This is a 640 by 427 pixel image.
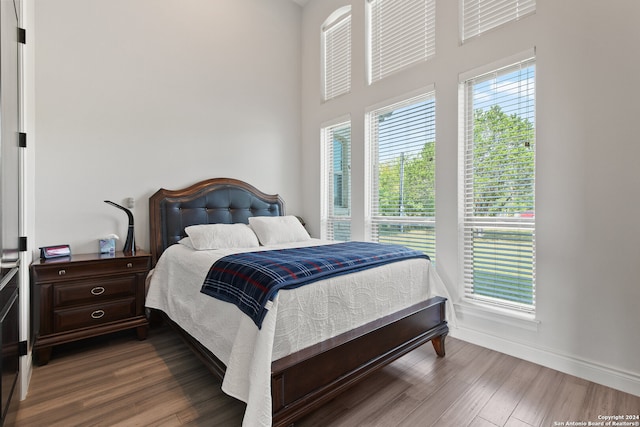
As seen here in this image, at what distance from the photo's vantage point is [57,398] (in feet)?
6.26

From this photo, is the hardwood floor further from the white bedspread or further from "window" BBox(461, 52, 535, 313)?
"window" BBox(461, 52, 535, 313)

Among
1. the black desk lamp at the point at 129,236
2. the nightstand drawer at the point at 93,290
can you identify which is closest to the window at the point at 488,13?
the black desk lamp at the point at 129,236

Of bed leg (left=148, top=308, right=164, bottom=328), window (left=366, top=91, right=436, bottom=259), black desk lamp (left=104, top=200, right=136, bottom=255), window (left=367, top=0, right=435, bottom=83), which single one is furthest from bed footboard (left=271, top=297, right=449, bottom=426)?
window (left=367, top=0, right=435, bottom=83)

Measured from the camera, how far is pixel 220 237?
2.96 m

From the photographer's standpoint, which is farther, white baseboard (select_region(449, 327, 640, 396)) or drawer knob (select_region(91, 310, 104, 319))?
drawer knob (select_region(91, 310, 104, 319))

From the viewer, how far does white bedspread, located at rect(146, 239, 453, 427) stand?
1451 millimetres

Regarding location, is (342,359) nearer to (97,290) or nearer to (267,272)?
(267,272)

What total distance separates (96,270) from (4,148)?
1269mm

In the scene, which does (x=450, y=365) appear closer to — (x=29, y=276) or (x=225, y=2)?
(x=29, y=276)

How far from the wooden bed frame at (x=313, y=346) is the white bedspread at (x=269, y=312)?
7cm

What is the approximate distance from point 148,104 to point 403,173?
2781 millimetres

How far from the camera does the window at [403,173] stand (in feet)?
10.2

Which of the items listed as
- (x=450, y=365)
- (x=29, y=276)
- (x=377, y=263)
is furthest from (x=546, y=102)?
(x=29, y=276)

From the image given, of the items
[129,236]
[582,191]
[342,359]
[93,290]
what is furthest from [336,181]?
[93,290]
